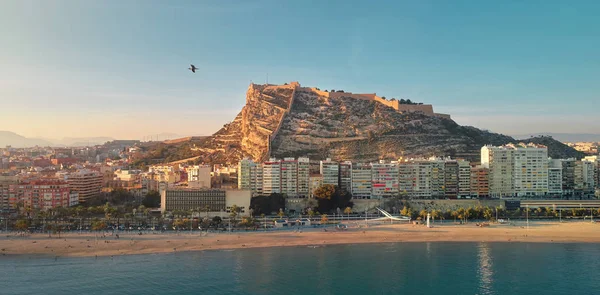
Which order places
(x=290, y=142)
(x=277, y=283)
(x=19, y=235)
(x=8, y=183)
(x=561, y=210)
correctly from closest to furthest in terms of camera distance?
1. (x=277, y=283)
2. (x=19, y=235)
3. (x=561, y=210)
4. (x=8, y=183)
5. (x=290, y=142)

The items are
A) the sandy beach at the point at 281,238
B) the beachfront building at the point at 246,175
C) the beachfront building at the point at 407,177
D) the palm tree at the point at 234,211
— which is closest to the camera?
the sandy beach at the point at 281,238

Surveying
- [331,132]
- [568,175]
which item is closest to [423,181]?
[568,175]

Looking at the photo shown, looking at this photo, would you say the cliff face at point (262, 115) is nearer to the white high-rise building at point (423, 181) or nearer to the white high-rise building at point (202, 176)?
the white high-rise building at point (202, 176)

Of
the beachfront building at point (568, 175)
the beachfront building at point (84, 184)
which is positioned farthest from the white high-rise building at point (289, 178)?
the beachfront building at point (568, 175)

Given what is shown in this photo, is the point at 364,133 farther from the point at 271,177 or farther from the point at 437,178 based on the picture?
the point at 271,177

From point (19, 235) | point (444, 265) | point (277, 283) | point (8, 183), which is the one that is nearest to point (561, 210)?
point (444, 265)

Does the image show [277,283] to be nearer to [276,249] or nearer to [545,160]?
[276,249]
